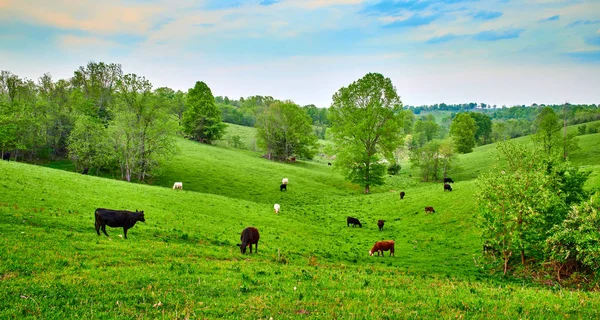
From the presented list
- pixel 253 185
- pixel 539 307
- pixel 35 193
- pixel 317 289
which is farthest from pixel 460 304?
pixel 253 185

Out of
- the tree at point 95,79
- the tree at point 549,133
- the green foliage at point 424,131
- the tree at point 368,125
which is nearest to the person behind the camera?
the tree at point 368,125

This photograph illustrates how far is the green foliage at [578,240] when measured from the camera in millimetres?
16438

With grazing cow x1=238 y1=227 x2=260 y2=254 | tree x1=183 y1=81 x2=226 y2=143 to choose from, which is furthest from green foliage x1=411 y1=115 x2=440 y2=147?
grazing cow x1=238 y1=227 x2=260 y2=254

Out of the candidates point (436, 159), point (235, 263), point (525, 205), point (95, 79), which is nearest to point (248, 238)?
point (235, 263)

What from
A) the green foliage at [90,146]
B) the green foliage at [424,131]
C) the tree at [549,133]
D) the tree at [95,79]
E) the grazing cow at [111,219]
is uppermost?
the tree at [95,79]

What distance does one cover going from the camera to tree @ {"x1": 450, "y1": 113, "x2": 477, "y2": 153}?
103 meters

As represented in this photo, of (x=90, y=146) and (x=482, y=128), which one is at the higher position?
(x=482, y=128)

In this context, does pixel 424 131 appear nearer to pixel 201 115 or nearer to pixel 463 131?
pixel 463 131

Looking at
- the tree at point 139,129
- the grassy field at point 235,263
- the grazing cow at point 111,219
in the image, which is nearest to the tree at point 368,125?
the grassy field at point 235,263

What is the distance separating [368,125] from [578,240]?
4211cm

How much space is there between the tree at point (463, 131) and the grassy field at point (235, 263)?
70.2 m

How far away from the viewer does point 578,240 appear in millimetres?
16734

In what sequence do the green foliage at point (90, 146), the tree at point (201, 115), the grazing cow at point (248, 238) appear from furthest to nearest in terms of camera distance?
the tree at point (201, 115), the green foliage at point (90, 146), the grazing cow at point (248, 238)

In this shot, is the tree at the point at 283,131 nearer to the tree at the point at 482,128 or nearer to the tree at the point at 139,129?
the tree at the point at 139,129
